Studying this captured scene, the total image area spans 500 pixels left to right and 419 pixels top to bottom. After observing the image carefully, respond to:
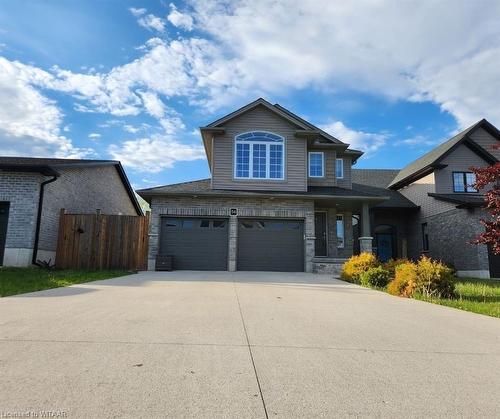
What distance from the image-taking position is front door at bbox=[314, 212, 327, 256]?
17.3 m

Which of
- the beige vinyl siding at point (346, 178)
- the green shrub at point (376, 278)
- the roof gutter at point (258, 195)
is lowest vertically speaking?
the green shrub at point (376, 278)

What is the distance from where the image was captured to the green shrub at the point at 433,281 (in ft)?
27.8

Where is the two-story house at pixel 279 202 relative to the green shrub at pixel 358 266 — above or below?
above

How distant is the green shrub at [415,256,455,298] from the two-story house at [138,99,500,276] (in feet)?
22.4

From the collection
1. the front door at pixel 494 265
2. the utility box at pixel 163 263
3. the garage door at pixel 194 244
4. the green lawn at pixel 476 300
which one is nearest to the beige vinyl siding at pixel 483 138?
the front door at pixel 494 265

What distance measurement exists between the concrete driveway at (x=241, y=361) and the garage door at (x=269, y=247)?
9438mm

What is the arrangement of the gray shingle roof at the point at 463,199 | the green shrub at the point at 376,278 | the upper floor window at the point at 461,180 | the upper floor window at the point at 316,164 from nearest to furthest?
1. the green shrub at the point at 376,278
2. the gray shingle roof at the point at 463,199
3. the upper floor window at the point at 316,164
4. the upper floor window at the point at 461,180

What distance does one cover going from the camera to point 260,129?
16969mm

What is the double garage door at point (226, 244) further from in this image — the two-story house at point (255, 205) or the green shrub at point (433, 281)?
the green shrub at point (433, 281)

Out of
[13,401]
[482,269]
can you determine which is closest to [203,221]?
[482,269]

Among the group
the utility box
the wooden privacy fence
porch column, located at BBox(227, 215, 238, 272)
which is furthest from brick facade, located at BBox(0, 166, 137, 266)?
porch column, located at BBox(227, 215, 238, 272)

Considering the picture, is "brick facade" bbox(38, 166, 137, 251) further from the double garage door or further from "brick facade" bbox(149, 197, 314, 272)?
the double garage door

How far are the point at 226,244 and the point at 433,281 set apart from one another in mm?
8750

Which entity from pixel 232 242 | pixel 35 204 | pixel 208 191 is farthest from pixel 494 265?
pixel 35 204
